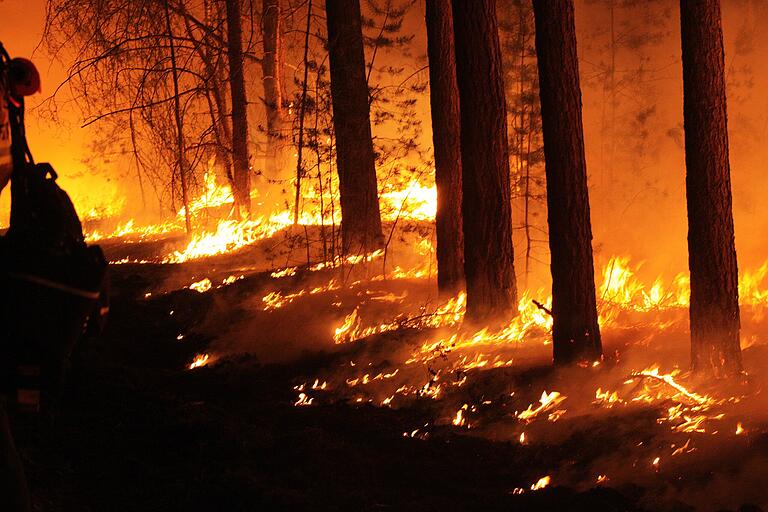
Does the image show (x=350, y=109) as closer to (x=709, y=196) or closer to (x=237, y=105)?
(x=237, y=105)

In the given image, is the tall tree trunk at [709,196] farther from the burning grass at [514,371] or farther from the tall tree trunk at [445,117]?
the tall tree trunk at [445,117]

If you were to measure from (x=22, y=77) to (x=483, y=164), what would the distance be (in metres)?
7.68

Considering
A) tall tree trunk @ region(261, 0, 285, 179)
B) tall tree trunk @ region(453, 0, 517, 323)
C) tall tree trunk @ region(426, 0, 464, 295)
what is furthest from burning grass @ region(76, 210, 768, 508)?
tall tree trunk @ region(261, 0, 285, 179)

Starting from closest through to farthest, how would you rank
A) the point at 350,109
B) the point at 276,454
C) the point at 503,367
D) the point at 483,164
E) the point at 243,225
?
the point at 276,454, the point at 503,367, the point at 483,164, the point at 350,109, the point at 243,225

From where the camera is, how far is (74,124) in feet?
99.0

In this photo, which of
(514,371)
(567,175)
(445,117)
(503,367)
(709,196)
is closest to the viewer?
(709,196)

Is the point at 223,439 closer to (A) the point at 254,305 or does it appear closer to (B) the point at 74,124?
(A) the point at 254,305

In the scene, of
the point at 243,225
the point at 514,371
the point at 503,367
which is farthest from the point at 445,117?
the point at 243,225

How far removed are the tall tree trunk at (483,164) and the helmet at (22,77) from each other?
7499 millimetres

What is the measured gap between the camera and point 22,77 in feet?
12.6

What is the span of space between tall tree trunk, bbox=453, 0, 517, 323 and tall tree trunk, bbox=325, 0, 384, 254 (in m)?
4.21

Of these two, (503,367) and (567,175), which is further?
(503,367)

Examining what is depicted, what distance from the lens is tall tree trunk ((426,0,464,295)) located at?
12.3 m

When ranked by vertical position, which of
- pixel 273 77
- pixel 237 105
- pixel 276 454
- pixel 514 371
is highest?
pixel 273 77
